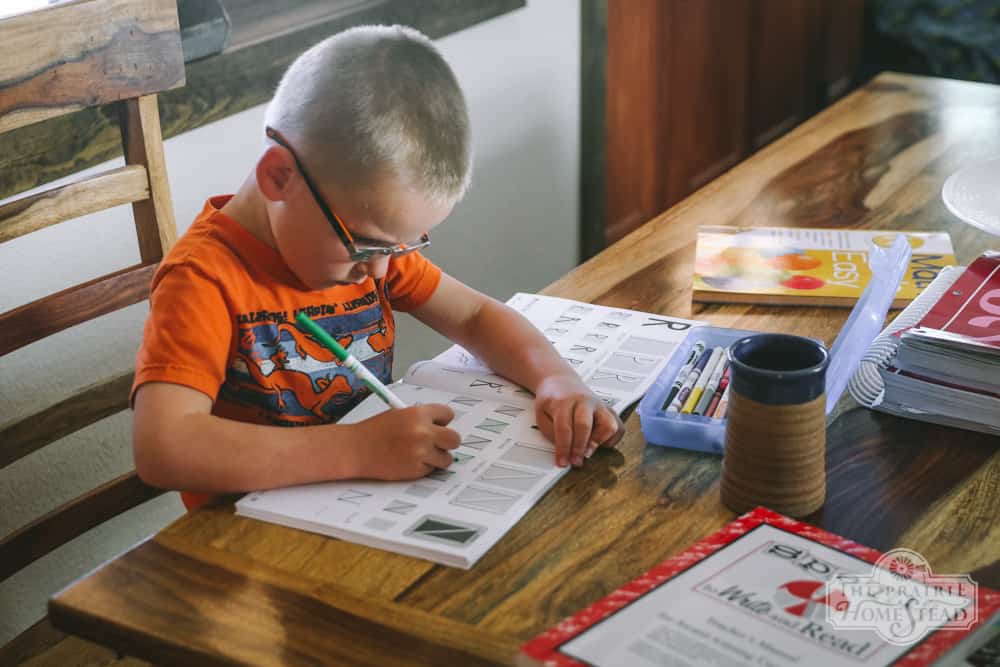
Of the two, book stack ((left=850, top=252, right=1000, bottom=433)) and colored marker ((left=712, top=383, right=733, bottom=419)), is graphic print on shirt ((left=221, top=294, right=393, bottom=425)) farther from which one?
book stack ((left=850, top=252, right=1000, bottom=433))

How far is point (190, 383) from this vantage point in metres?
1.02

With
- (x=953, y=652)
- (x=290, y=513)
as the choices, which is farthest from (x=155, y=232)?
(x=953, y=652)

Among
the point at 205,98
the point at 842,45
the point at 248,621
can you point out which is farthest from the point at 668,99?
the point at 248,621

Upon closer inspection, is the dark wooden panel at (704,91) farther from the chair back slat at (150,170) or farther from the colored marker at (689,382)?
the colored marker at (689,382)

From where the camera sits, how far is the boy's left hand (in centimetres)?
100

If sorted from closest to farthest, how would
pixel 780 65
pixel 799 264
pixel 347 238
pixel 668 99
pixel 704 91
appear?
pixel 347 238 → pixel 799 264 → pixel 668 99 → pixel 704 91 → pixel 780 65

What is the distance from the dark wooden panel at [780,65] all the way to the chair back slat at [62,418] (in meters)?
2.54

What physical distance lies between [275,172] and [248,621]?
1.48 ft

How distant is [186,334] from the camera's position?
1045 millimetres

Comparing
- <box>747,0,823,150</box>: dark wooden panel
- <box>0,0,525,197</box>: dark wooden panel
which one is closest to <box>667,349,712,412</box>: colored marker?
<box>0,0,525,197</box>: dark wooden panel

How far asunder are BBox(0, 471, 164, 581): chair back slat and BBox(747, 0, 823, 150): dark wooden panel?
2.59 m

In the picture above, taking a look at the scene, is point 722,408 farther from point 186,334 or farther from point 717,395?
point 186,334

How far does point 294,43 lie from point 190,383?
3.68 ft

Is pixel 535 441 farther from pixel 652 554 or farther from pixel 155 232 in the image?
pixel 155 232
